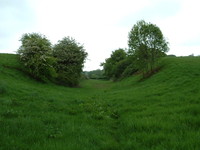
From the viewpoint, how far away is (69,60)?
33.5 metres

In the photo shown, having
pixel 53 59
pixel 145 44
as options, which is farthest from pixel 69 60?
pixel 145 44

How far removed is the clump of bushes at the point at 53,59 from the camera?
26734 millimetres

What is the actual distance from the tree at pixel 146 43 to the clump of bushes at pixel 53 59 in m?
10.4

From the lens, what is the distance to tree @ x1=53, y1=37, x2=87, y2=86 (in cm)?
3244

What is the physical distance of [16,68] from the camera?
2739 cm

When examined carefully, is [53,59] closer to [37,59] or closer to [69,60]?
[37,59]

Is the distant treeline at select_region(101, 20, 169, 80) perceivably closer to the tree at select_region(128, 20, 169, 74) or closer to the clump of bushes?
the tree at select_region(128, 20, 169, 74)

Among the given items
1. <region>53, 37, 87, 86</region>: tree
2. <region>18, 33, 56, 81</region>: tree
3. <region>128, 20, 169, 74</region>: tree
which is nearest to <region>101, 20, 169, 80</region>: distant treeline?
<region>128, 20, 169, 74</region>: tree

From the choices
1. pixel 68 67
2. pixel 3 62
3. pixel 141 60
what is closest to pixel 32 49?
pixel 3 62

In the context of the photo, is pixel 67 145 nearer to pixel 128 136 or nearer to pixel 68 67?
pixel 128 136

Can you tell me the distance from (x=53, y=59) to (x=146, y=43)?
15268 mm

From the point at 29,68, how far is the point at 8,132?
2271 centimetres

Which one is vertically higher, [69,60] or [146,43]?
[146,43]

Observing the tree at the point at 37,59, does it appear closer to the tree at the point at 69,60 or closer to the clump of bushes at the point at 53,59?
the clump of bushes at the point at 53,59
